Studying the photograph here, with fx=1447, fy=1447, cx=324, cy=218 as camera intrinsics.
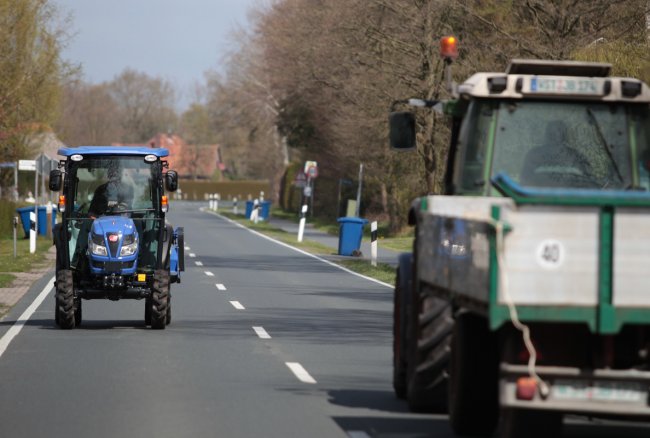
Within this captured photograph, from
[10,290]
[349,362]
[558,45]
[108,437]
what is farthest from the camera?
[558,45]

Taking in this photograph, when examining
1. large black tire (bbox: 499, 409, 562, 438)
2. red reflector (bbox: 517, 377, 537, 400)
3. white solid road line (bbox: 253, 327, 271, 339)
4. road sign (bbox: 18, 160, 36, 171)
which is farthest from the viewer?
road sign (bbox: 18, 160, 36, 171)

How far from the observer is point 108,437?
9477 millimetres

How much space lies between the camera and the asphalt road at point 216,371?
10055 millimetres

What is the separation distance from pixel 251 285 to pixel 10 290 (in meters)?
4.31

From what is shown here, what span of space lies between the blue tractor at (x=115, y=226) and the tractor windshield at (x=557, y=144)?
8275 mm

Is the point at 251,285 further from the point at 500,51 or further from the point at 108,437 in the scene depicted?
the point at 108,437

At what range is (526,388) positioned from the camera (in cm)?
768

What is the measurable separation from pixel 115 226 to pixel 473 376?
1003cm

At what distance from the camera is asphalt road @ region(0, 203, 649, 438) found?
10055mm

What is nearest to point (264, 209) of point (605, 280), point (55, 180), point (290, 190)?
point (290, 190)

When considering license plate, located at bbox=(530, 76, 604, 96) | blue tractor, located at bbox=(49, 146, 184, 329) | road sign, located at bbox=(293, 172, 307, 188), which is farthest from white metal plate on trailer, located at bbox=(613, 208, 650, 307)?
road sign, located at bbox=(293, 172, 307, 188)

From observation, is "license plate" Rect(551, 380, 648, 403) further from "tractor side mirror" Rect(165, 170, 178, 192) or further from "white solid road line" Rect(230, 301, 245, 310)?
"white solid road line" Rect(230, 301, 245, 310)

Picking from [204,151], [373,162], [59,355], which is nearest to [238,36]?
[373,162]

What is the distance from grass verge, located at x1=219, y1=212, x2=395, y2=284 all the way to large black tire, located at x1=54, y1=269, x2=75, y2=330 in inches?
445
